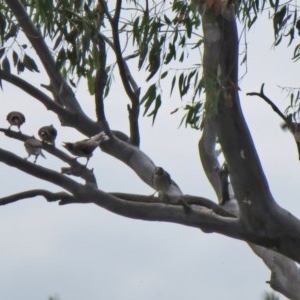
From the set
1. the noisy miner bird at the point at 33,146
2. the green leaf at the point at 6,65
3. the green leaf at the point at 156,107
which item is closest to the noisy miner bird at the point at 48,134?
the noisy miner bird at the point at 33,146

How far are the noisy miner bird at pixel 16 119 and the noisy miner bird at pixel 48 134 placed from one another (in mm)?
203

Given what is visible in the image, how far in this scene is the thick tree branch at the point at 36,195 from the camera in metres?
5.29

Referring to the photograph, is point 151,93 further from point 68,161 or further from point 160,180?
point 68,161

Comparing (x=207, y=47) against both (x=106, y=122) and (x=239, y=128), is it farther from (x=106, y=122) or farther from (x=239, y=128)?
(x=106, y=122)

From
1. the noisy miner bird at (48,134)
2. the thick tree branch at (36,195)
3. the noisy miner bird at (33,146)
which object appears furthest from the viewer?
the noisy miner bird at (48,134)

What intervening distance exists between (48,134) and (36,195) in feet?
1.83

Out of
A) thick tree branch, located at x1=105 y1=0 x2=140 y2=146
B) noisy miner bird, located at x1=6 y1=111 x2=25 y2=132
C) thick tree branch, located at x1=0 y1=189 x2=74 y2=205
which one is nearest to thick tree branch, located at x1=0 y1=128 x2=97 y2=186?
thick tree branch, located at x1=0 y1=189 x2=74 y2=205

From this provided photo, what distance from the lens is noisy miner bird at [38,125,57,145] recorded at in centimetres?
580

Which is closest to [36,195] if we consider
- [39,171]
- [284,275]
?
[39,171]

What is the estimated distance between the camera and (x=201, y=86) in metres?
5.78

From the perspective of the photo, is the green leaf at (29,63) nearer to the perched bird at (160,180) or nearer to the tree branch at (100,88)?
the tree branch at (100,88)

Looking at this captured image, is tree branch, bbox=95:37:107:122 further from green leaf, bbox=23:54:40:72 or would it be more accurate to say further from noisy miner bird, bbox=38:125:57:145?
green leaf, bbox=23:54:40:72

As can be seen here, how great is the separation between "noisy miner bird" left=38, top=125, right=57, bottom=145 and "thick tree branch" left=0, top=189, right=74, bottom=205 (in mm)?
485

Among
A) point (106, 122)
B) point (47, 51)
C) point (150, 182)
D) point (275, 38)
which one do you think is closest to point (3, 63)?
point (47, 51)
